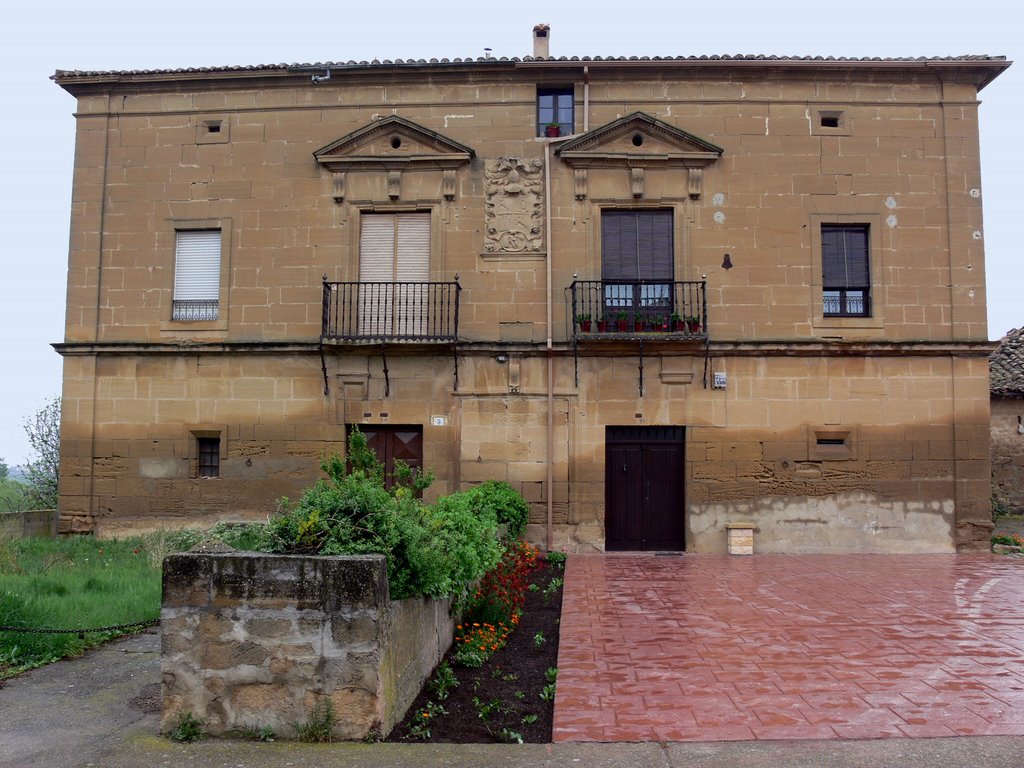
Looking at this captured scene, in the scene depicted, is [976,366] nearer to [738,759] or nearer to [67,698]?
[738,759]

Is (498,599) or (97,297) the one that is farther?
(97,297)

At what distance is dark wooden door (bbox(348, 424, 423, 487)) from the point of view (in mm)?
13352

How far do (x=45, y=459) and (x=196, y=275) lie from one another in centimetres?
685

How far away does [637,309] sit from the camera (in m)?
13.1

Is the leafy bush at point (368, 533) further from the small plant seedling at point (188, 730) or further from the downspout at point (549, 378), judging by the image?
the downspout at point (549, 378)

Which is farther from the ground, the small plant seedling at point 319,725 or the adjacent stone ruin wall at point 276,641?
the adjacent stone ruin wall at point 276,641

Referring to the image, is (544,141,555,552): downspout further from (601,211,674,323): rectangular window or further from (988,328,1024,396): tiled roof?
(988,328,1024,396): tiled roof

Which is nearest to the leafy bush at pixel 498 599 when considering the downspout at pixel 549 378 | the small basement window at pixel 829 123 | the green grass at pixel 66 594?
the green grass at pixel 66 594

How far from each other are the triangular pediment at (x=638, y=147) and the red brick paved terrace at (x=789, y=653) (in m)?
6.81

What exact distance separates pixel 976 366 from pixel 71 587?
13546mm

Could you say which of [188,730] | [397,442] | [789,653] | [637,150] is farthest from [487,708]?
[637,150]

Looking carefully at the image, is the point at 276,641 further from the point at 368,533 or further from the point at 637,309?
the point at 637,309

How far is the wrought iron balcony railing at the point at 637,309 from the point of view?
Result: 12.8 meters

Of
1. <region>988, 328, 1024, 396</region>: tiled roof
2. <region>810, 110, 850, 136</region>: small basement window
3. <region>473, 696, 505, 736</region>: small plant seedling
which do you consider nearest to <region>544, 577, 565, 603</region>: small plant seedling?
<region>473, 696, 505, 736</region>: small plant seedling
